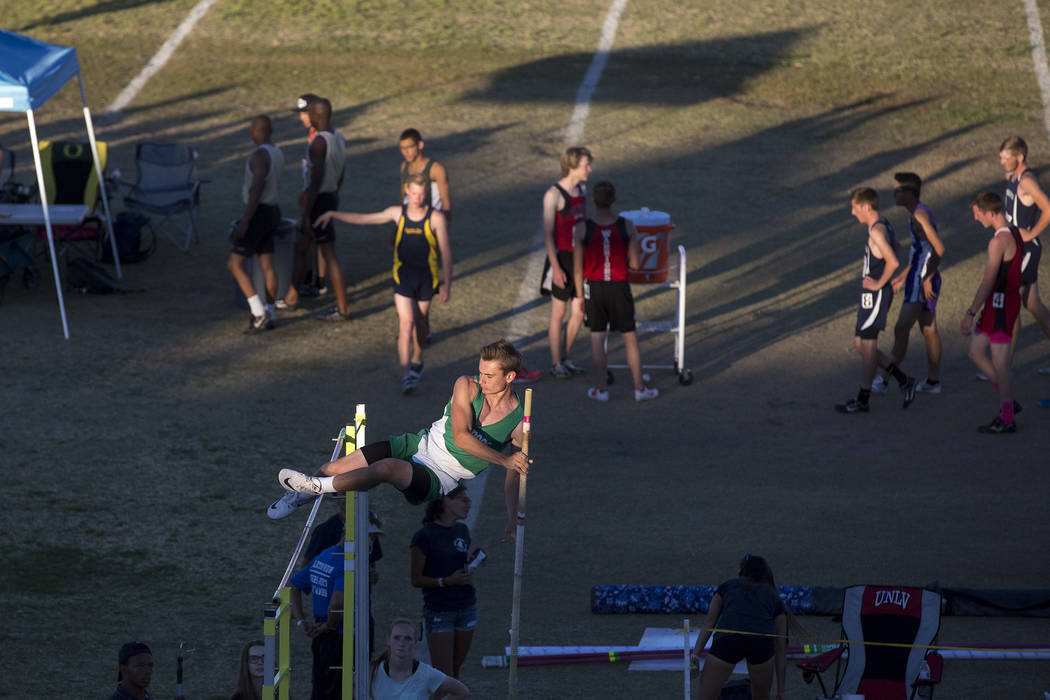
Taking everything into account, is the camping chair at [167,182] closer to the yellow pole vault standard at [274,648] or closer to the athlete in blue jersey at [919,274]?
the athlete in blue jersey at [919,274]

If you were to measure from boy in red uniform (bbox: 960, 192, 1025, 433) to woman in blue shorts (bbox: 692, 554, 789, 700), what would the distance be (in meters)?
4.27

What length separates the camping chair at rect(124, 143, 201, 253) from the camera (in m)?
14.7

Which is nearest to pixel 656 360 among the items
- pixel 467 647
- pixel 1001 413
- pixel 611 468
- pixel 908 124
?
pixel 611 468

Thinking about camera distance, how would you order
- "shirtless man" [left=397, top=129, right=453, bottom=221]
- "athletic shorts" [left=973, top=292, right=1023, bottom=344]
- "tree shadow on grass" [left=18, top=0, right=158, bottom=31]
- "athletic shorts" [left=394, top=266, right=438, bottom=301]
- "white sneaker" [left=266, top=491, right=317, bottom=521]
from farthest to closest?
"tree shadow on grass" [left=18, top=0, right=158, bottom=31] → "shirtless man" [left=397, top=129, right=453, bottom=221] → "athletic shorts" [left=394, top=266, right=438, bottom=301] → "athletic shorts" [left=973, top=292, right=1023, bottom=344] → "white sneaker" [left=266, top=491, right=317, bottom=521]

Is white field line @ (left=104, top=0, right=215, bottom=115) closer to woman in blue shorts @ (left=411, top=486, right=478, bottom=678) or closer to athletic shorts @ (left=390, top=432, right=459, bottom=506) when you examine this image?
athletic shorts @ (left=390, top=432, right=459, bottom=506)

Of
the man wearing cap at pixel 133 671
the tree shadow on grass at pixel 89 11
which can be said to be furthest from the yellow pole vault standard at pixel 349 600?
the tree shadow on grass at pixel 89 11

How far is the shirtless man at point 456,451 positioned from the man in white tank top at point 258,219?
5.89 metres

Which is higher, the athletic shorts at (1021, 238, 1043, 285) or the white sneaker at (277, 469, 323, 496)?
the athletic shorts at (1021, 238, 1043, 285)

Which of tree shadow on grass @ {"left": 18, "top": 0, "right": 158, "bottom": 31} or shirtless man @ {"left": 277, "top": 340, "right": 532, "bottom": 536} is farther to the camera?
tree shadow on grass @ {"left": 18, "top": 0, "right": 158, "bottom": 31}

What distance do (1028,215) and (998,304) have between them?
1591 millimetres

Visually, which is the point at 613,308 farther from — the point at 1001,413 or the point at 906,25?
the point at 906,25

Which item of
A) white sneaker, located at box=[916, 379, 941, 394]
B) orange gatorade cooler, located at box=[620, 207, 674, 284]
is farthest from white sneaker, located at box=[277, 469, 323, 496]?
white sneaker, located at box=[916, 379, 941, 394]

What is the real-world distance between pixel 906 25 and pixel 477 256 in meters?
12.6

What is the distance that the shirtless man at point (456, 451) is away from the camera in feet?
21.6
